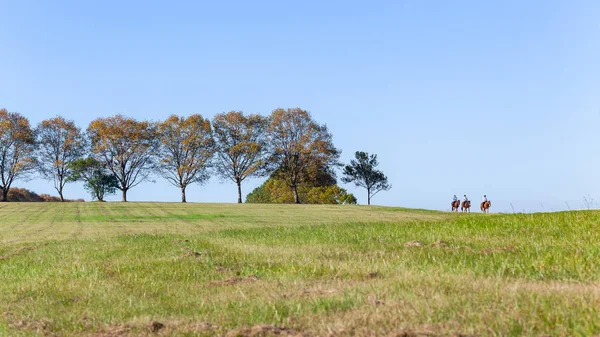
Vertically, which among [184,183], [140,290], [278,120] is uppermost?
[278,120]

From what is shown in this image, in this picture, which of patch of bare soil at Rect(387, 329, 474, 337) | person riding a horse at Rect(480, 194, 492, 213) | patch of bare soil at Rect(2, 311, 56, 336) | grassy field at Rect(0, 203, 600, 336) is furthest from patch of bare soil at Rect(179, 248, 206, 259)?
person riding a horse at Rect(480, 194, 492, 213)

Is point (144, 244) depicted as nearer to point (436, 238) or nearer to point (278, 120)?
point (436, 238)

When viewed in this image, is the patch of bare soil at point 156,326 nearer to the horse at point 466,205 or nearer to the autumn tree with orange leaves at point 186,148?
the horse at point 466,205

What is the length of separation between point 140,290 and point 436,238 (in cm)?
789

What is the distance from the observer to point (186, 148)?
89.4 m

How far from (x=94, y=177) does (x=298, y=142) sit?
33.7 m

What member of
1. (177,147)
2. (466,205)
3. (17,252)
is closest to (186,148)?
(177,147)

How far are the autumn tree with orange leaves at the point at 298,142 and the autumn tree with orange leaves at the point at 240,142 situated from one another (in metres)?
2.03

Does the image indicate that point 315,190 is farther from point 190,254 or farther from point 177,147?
point 190,254

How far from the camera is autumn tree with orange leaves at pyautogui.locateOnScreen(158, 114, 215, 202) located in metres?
89.1

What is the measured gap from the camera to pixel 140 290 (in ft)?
33.1

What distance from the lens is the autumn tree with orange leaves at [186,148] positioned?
8912cm

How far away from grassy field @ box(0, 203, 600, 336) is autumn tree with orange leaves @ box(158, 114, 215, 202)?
73.2m

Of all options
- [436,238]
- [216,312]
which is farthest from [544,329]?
[436,238]
